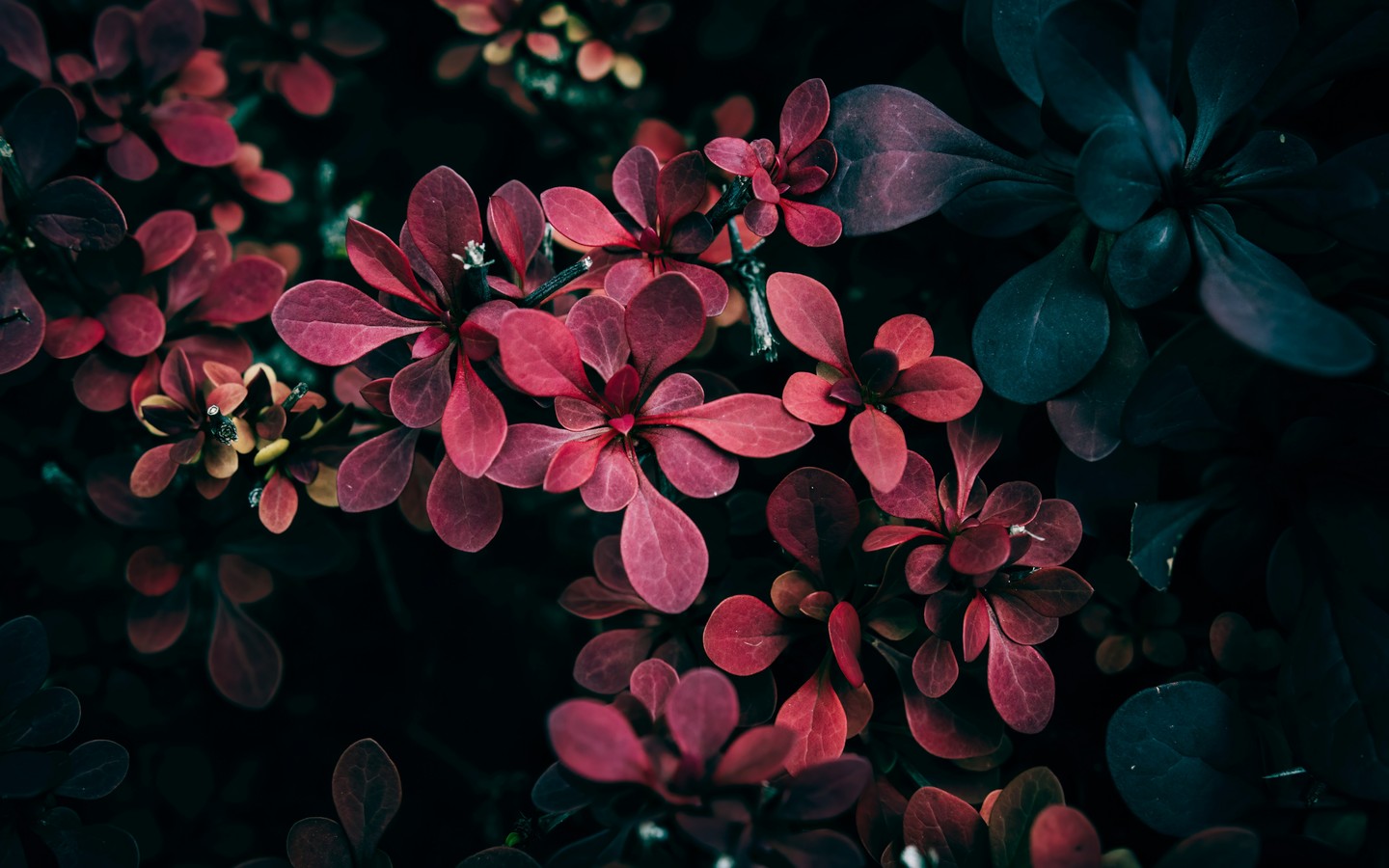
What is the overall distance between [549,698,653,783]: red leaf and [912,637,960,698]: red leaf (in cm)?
30

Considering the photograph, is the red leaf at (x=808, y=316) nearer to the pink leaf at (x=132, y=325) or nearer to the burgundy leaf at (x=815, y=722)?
the burgundy leaf at (x=815, y=722)

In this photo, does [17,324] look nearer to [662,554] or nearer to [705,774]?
[662,554]

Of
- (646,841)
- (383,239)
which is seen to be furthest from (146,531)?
(646,841)

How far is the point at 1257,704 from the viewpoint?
2.82 ft

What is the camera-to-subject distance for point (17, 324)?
33.9 inches

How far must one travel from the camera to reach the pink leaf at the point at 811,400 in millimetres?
719

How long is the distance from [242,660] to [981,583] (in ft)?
2.99

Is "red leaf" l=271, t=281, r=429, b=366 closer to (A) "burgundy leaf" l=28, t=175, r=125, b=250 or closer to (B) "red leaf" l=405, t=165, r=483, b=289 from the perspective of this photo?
(B) "red leaf" l=405, t=165, r=483, b=289

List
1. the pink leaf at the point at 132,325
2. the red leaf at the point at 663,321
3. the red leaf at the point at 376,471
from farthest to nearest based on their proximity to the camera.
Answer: the pink leaf at the point at 132,325 → the red leaf at the point at 376,471 → the red leaf at the point at 663,321

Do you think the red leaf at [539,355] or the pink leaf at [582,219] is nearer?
the red leaf at [539,355]

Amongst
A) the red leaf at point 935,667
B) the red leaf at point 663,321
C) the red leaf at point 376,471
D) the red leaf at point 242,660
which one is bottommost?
the red leaf at point 242,660

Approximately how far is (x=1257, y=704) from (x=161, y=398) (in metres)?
1.28

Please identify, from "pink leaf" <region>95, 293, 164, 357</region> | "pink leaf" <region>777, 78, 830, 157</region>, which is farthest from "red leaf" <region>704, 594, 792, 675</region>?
"pink leaf" <region>95, 293, 164, 357</region>

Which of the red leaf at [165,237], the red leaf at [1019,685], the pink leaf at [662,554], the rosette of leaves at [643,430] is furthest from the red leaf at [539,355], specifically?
the red leaf at [165,237]
